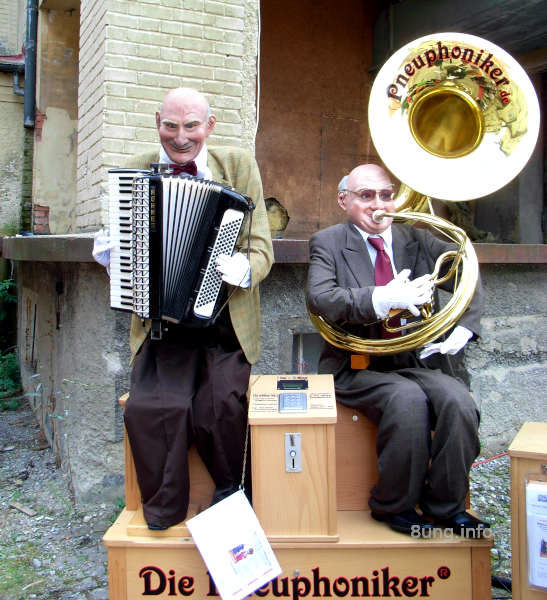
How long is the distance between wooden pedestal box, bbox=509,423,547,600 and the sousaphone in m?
0.75

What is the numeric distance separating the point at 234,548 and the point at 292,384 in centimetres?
66

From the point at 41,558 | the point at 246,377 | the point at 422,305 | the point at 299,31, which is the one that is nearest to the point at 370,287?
the point at 422,305

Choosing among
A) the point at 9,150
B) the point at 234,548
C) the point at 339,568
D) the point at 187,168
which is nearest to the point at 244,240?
the point at 187,168

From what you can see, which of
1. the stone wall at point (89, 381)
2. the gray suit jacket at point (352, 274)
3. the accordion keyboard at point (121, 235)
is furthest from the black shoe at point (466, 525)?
the stone wall at point (89, 381)

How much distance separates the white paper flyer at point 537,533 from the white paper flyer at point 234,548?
84cm

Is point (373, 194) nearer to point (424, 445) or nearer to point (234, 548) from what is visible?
point (424, 445)

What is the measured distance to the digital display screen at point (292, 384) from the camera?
95.6 inches

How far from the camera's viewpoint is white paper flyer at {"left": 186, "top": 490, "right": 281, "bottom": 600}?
2.08 metres

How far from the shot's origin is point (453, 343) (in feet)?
8.09

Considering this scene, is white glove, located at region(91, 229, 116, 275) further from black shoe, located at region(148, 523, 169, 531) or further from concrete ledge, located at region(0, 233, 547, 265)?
black shoe, located at region(148, 523, 169, 531)

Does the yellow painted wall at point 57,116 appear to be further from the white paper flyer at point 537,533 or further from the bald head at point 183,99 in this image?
the white paper flyer at point 537,533

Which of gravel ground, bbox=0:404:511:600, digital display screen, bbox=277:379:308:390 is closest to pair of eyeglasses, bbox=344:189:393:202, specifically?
digital display screen, bbox=277:379:308:390

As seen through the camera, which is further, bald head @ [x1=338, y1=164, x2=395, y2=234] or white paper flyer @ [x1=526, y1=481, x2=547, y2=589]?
bald head @ [x1=338, y1=164, x2=395, y2=234]

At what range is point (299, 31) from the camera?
6.34 m
